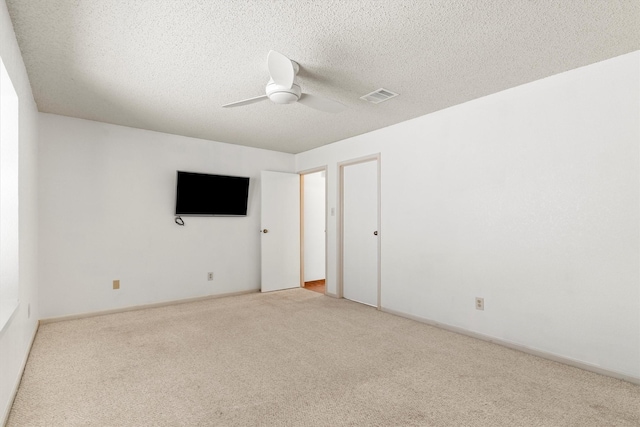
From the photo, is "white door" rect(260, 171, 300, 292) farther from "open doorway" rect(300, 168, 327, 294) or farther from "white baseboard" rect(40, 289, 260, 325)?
"white baseboard" rect(40, 289, 260, 325)

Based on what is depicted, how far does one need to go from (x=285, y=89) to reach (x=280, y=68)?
10.1 inches

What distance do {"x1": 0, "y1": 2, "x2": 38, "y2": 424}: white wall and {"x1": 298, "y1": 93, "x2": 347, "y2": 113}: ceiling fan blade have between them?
6.05 ft

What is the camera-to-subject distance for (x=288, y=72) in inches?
91.3

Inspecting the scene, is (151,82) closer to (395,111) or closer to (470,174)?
(395,111)

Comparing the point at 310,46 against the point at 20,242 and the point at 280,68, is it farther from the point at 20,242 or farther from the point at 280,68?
the point at 20,242

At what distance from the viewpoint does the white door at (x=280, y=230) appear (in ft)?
18.1

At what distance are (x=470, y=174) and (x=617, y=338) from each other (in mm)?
1777

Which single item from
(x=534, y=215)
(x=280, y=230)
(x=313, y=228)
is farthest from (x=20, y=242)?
(x=313, y=228)

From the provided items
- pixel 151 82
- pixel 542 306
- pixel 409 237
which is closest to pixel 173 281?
pixel 151 82

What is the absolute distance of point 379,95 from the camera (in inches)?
127

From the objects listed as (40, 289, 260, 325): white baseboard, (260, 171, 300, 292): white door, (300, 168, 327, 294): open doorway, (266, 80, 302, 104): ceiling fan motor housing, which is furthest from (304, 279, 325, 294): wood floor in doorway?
(266, 80, 302, 104): ceiling fan motor housing

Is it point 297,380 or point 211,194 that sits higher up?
point 211,194

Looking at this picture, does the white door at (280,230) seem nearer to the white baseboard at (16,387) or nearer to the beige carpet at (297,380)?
the beige carpet at (297,380)

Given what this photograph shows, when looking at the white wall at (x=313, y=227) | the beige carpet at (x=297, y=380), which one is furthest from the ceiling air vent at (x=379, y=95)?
the white wall at (x=313, y=227)
